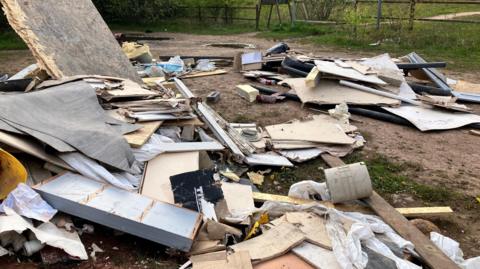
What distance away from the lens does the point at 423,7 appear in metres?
22.0

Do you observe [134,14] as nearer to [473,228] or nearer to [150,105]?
[150,105]

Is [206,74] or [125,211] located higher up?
[125,211]

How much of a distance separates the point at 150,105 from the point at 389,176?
313 centimetres

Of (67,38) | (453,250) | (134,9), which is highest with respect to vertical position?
(67,38)

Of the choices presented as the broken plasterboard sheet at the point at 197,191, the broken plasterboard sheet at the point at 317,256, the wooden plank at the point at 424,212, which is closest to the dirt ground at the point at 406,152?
the wooden plank at the point at 424,212

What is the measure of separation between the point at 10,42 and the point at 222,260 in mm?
14367

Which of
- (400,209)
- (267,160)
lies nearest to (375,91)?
(267,160)

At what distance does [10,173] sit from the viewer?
12.4ft

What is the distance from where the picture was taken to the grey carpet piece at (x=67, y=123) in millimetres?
3994

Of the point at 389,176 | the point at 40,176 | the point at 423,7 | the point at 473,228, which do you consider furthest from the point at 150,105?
the point at 423,7

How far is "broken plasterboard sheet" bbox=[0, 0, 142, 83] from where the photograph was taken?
6.57 m

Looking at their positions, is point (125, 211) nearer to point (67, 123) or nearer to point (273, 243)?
point (273, 243)

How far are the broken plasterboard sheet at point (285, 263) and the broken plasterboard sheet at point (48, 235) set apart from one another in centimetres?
138

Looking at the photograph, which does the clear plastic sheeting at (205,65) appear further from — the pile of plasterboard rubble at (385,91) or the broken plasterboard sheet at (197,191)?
the broken plasterboard sheet at (197,191)
